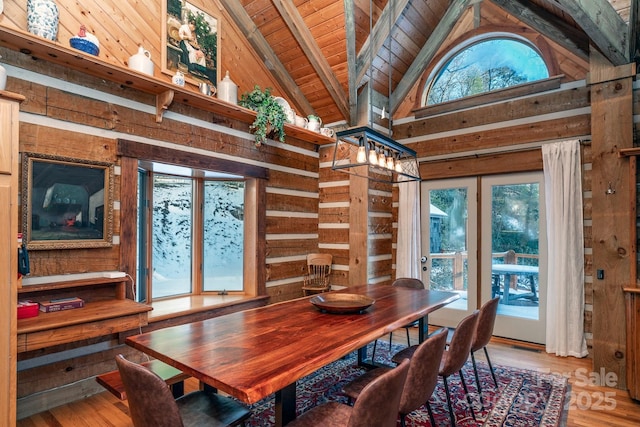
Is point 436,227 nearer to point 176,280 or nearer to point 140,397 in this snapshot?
point 176,280

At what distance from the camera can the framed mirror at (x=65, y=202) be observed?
259 centimetres

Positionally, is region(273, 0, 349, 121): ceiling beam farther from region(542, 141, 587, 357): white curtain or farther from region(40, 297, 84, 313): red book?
region(40, 297, 84, 313): red book

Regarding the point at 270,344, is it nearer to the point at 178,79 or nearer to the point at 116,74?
the point at 116,74

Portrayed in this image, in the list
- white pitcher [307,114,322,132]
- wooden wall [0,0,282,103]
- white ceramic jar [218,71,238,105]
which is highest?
wooden wall [0,0,282,103]

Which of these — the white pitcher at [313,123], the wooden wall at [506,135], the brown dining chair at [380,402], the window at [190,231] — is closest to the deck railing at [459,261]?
the wooden wall at [506,135]

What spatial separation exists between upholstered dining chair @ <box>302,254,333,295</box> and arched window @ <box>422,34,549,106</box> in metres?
2.72

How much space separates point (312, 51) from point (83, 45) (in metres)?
2.50

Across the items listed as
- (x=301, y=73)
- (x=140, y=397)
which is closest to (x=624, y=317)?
(x=140, y=397)

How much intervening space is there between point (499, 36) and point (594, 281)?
3196mm

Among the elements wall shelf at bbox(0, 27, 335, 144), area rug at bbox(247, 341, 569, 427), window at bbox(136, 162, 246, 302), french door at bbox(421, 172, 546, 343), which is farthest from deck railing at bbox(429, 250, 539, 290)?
wall shelf at bbox(0, 27, 335, 144)

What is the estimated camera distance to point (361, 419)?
1.35 metres

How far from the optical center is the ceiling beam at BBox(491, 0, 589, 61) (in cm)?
374

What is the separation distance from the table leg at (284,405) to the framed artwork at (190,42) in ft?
10.4

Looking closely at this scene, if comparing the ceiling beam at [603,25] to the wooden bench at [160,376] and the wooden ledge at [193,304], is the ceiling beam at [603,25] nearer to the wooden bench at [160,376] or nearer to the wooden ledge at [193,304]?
the wooden bench at [160,376]
